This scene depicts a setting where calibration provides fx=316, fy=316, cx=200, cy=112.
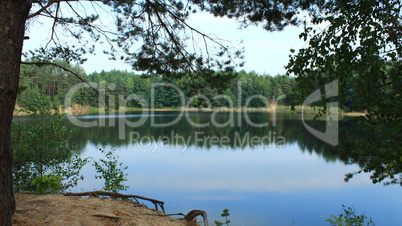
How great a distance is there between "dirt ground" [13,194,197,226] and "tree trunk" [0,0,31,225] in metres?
0.29

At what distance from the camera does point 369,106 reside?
2.70m

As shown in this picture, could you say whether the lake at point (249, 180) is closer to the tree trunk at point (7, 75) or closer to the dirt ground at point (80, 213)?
the dirt ground at point (80, 213)

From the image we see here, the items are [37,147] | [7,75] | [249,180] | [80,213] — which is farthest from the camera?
[249,180]

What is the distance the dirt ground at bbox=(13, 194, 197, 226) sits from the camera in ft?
7.11

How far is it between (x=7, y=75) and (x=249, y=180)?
10.3 m

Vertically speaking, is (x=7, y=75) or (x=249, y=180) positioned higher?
(x=7, y=75)

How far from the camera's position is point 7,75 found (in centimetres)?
185

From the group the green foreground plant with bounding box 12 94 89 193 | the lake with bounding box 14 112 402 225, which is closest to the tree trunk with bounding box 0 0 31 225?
the green foreground plant with bounding box 12 94 89 193

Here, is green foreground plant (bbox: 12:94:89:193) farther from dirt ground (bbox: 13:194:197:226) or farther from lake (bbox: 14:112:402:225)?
dirt ground (bbox: 13:194:197:226)

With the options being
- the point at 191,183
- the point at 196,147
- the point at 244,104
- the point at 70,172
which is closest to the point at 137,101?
the point at 244,104

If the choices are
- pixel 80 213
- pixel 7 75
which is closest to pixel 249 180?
pixel 80 213

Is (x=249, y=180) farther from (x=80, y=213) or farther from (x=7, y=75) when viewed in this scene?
(x=7, y=75)

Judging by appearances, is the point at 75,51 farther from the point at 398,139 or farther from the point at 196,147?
the point at 196,147

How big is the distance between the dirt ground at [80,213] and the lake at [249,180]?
9.23 feet
